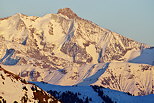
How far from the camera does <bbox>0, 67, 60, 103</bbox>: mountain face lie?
10856cm

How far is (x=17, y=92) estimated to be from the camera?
11225cm

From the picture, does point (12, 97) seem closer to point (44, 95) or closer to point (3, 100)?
point (3, 100)

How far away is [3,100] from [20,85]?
1015 cm

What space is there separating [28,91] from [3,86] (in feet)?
20.6

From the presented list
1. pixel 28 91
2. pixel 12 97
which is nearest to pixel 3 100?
pixel 12 97

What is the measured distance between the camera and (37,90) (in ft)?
392

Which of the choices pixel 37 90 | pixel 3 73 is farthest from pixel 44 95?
pixel 3 73

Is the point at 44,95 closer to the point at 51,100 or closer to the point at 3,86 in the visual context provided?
the point at 51,100

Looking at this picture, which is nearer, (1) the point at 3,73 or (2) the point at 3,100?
(2) the point at 3,100

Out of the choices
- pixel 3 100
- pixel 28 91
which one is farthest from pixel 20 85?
pixel 3 100

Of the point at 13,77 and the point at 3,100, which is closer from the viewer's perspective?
the point at 3,100

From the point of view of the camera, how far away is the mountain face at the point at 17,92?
356ft

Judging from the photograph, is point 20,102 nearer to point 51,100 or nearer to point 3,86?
point 3,86

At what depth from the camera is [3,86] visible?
11069 centimetres
